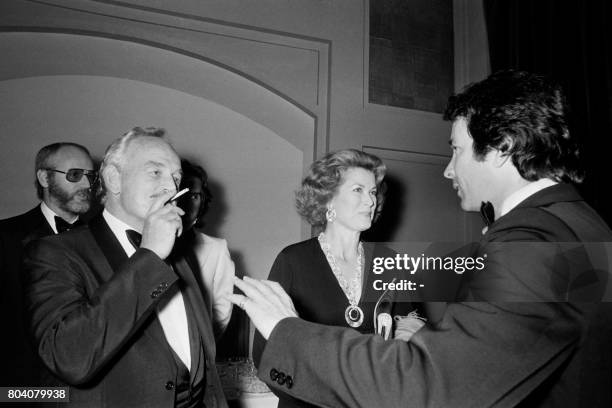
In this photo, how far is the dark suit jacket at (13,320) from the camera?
208cm

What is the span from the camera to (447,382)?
2.54ft

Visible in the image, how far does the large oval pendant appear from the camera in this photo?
6.66ft

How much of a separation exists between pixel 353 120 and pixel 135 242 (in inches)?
85.6

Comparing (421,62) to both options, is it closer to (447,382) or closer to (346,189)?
(346,189)

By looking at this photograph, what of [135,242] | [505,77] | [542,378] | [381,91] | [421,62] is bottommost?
[542,378]

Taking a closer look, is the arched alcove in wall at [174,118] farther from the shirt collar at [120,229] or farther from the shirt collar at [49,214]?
the shirt collar at [120,229]

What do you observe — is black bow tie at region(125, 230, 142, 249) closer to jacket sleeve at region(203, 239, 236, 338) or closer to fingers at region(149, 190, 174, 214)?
fingers at region(149, 190, 174, 214)

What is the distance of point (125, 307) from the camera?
4.01 ft

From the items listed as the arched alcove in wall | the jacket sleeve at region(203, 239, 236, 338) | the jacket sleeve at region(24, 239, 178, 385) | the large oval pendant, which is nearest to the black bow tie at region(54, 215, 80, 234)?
the jacket sleeve at region(203, 239, 236, 338)

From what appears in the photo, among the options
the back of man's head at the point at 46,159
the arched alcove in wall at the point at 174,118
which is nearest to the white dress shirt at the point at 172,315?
the back of man's head at the point at 46,159

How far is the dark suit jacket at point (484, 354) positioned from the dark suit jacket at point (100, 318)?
53 centimetres

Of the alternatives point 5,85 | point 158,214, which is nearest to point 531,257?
point 158,214

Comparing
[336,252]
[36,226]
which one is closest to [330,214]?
[336,252]

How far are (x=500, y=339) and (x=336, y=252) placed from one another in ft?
5.10
